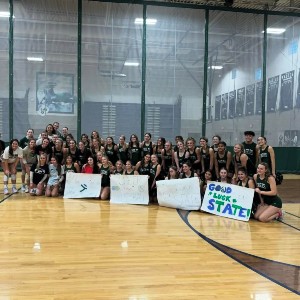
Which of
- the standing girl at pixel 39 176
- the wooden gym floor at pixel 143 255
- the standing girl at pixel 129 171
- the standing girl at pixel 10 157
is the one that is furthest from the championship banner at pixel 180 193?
the standing girl at pixel 10 157

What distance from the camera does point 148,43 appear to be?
12.3 meters

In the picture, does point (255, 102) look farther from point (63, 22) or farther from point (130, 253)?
point (130, 253)

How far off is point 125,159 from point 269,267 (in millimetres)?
4803

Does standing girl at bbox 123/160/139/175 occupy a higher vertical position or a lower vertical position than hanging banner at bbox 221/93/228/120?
lower

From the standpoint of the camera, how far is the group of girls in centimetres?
677

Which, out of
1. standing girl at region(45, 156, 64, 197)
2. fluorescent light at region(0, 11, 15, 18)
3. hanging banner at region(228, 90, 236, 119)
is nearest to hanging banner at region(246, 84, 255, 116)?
hanging banner at region(228, 90, 236, 119)

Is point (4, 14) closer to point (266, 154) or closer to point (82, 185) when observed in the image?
point (82, 185)

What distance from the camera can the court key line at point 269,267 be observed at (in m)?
3.14

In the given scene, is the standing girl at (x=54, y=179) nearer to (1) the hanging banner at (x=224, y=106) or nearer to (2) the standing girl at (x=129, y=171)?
(2) the standing girl at (x=129, y=171)

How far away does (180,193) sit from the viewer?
6602mm

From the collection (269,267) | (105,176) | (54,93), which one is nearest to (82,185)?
(105,176)

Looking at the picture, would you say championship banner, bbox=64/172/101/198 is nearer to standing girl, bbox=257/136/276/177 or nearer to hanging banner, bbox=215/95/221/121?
standing girl, bbox=257/136/276/177

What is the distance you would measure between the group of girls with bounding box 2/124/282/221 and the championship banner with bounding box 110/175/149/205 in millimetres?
203

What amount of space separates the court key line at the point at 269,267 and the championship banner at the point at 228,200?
5.43 ft
